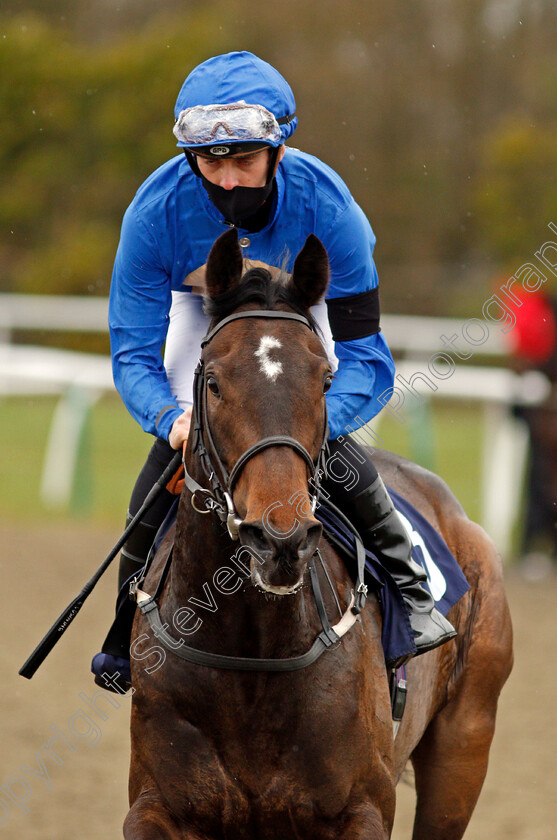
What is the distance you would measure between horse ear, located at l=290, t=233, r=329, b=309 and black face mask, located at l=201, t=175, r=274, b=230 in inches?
13.1

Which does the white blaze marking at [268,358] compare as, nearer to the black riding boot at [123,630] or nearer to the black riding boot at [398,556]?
the black riding boot at [398,556]

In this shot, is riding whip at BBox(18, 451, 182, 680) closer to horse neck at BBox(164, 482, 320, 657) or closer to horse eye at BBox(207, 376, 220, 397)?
horse neck at BBox(164, 482, 320, 657)

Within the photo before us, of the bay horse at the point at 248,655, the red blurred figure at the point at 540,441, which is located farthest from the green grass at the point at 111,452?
the bay horse at the point at 248,655

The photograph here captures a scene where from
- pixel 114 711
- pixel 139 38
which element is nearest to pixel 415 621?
pixel 114 711

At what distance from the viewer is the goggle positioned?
3.21 metres

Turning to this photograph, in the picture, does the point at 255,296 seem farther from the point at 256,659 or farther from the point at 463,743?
the point at 463,743

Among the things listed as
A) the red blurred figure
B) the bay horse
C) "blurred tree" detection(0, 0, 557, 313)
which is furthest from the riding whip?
"blurred tree" detection(0, 0, 557, 313)

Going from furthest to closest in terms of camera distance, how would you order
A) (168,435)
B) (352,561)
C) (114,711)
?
(114,711) < (352,561) < (168,435)

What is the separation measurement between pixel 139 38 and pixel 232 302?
22.5 m

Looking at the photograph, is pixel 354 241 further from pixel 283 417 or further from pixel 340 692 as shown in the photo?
pixel 340 692

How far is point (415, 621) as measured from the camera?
12.0 feet

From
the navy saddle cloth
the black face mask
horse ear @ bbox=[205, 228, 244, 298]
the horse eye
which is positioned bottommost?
the navy saddle cloth

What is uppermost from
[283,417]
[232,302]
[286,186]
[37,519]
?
[286,186]

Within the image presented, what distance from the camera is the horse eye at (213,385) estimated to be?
9.57 feet
